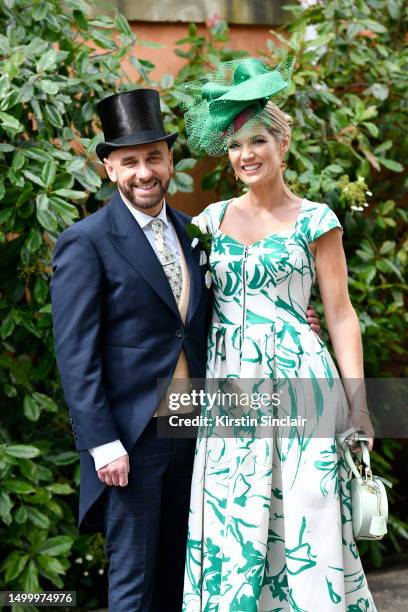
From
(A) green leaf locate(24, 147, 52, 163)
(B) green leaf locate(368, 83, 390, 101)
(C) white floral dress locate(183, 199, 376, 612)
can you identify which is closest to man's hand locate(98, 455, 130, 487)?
(C) white floral dress locate(183, 199, 376, 612)

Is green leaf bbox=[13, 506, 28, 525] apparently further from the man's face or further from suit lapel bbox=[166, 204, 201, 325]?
the man's face

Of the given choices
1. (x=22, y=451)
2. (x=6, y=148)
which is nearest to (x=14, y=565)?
(x=22, y=451)

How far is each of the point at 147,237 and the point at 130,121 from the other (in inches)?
13.4

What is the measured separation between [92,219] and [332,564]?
1.19 metres

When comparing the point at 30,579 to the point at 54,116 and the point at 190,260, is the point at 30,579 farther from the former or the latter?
the point at 54,116

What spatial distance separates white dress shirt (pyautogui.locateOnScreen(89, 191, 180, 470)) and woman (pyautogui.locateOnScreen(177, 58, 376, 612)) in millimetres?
153

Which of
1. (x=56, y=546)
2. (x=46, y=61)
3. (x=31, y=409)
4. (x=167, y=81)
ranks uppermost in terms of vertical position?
(x=167, y=81)

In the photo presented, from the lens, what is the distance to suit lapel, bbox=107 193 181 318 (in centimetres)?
291

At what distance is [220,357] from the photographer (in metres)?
3.01

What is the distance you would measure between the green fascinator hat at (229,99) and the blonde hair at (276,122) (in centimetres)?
1

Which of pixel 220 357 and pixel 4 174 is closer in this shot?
pixel 220 357

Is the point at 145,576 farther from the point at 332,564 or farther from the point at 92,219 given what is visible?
the point at 92,219

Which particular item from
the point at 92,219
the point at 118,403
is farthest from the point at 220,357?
the point at 92,219

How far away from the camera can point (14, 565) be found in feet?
11.6
